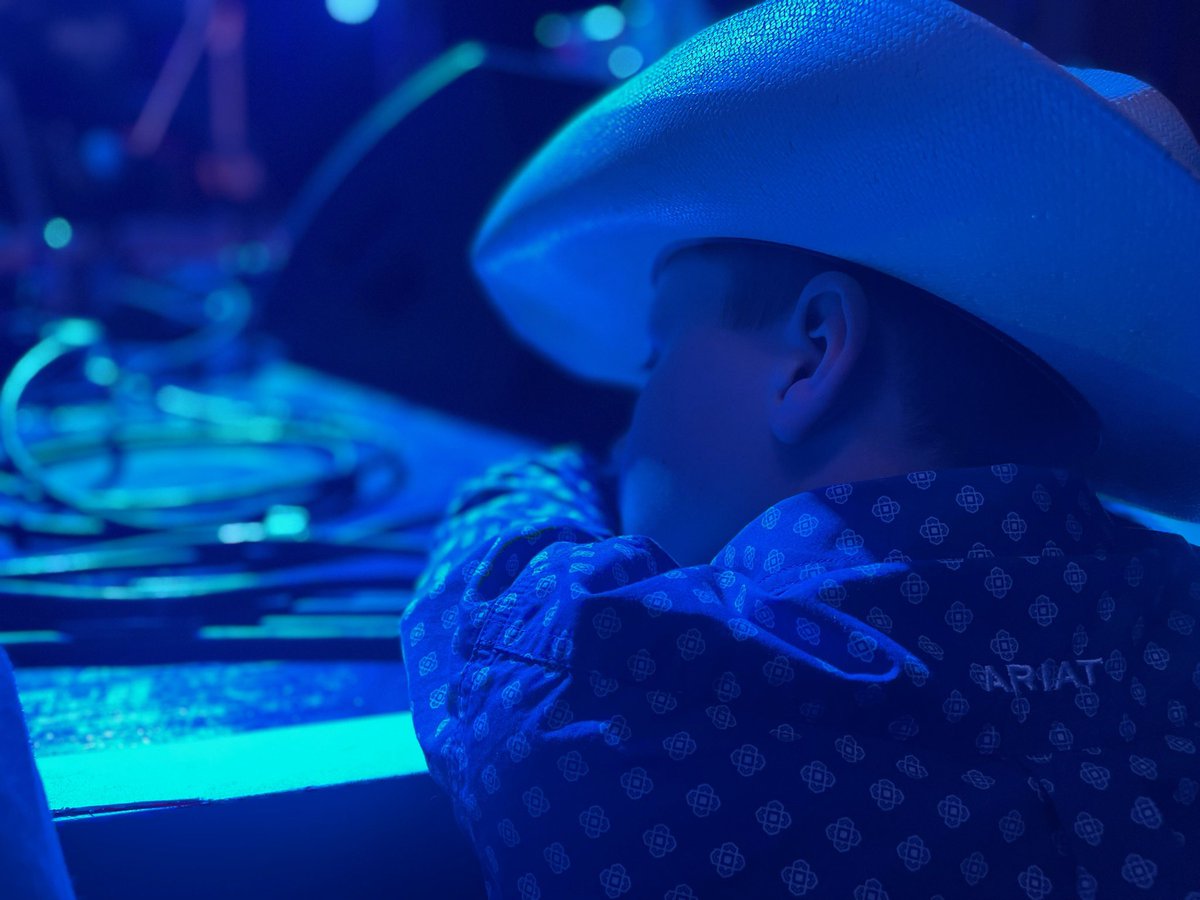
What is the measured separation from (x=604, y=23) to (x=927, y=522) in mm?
1155

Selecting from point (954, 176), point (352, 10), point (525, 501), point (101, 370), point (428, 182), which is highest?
point (352, 10)

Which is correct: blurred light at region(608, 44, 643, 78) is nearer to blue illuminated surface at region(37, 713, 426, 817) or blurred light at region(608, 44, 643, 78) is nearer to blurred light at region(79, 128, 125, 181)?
blurred light at region(79, 128, 125, 181)

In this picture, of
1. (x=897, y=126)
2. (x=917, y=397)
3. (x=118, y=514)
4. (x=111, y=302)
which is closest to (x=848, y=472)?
(x=917, y=397)

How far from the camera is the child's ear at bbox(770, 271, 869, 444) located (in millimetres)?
389

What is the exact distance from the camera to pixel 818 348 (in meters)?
0.41

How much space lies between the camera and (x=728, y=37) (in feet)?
A: 1.21

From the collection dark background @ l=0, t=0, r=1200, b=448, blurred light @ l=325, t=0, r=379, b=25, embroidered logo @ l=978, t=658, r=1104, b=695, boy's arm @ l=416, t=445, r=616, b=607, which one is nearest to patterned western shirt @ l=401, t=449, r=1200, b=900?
embroidered logo @ l=978, t=658, r=1104, b=695

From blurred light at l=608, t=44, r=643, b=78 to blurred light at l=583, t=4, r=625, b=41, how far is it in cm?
6

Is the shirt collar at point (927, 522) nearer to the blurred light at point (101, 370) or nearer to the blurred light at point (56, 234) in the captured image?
the blurred light at point (101, 370)

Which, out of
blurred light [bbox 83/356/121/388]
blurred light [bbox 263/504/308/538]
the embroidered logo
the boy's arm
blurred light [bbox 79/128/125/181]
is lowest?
blurred light [bbox 83/356/121/388]

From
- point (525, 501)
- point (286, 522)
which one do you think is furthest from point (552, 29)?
point (525, 501)

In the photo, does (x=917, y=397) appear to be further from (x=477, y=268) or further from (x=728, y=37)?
(x=477, y=268)

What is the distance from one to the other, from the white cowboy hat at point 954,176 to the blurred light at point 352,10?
2.15 metres

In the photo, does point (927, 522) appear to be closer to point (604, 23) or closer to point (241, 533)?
point (241, 533)
